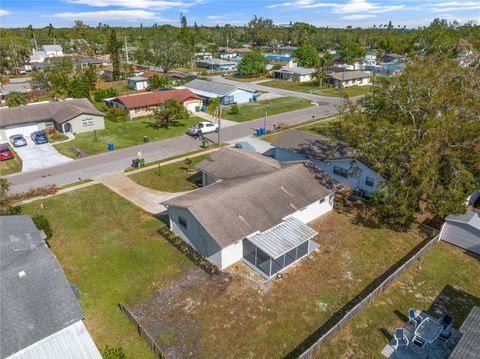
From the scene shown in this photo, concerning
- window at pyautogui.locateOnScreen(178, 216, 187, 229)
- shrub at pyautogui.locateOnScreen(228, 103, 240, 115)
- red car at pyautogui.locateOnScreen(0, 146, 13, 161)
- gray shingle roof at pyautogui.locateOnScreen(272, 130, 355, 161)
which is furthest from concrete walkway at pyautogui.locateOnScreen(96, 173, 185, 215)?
shrub at pyautogui.locateOnScreen(228, 103, 240, 115)

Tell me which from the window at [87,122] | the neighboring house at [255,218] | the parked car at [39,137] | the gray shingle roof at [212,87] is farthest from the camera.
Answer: the gray shingle roof at [212,87]

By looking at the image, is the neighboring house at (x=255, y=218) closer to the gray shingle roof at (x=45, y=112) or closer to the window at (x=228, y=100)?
the gray shingle roof at (x=45, y=112)

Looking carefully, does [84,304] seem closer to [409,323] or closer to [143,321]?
[143,321]

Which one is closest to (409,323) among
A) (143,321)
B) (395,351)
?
(395,351)

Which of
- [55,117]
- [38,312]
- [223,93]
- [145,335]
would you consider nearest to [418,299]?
[145,335]

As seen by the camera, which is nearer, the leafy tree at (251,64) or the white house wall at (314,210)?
the white house wall at (314,210)

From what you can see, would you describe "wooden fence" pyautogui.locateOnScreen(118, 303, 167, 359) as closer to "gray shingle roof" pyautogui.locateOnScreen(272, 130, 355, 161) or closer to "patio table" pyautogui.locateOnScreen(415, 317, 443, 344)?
"patio table" pyautogui.locateOnScreen(415, 317, 443, 344)

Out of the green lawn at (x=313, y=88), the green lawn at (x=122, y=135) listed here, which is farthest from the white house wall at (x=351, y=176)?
the green lawn at (x=313, y=88)
